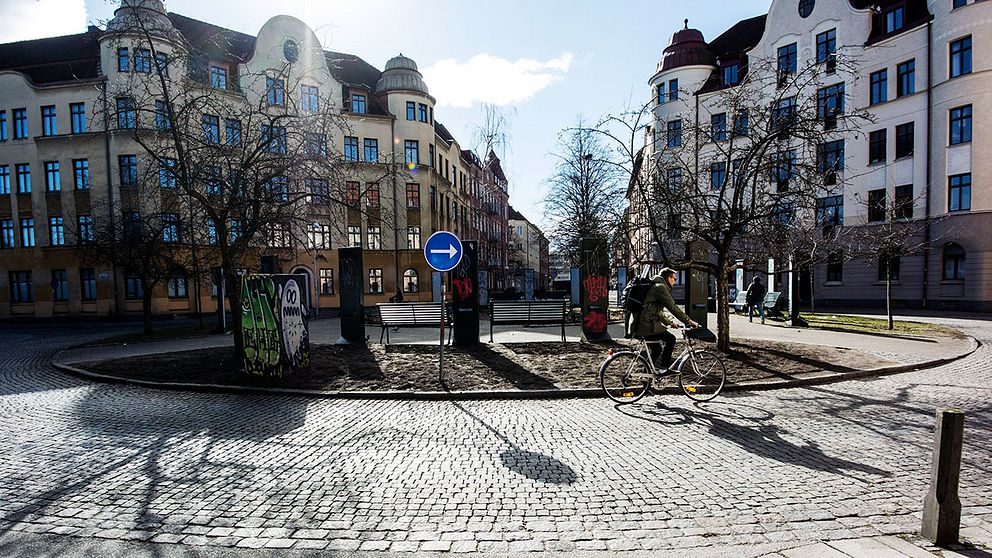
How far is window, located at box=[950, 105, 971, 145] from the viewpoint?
25234mm

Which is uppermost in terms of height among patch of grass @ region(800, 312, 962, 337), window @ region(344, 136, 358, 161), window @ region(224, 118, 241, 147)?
window @ region(344, 136, 358, 161)

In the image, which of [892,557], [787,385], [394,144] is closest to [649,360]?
[787,385]

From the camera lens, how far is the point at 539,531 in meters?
3.40

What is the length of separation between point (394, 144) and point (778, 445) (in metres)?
36.2

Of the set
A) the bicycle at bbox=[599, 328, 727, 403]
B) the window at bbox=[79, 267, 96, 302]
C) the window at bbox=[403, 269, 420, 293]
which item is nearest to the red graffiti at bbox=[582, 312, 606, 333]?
the bicycle at bbox=[599, 328, 727, 403]

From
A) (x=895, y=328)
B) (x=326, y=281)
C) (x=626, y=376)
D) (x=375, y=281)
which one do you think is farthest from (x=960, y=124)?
(x=326, y=281)

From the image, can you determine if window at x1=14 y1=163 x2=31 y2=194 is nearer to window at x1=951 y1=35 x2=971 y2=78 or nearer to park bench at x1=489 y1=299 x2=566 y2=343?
park bench at x1=489 y1=299 x2=566 y2=343

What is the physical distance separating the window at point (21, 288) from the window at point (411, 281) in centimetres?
2480

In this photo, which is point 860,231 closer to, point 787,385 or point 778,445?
point 787,385

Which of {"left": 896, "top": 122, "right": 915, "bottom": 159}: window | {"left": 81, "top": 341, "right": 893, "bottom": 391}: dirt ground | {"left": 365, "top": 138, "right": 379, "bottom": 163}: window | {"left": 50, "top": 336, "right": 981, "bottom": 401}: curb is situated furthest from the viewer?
{"left": 365, "top": 138, "right": 379, "bottom": 163}: window

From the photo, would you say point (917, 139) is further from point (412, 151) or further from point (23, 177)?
point (23, 177)

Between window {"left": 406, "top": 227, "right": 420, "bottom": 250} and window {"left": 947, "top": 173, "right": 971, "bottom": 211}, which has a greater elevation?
window {"left": 947, "top": 173, "right": 971, "bottom": 211}

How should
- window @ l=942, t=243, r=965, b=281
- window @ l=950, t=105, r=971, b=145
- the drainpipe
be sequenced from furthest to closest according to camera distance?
1. the drainpipe
2. window @ l=942, t=243, r=965, b=281
3. window @ l=950, t=105, r=971, b=145

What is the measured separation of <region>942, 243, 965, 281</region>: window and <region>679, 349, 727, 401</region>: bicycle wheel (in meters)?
27.9
